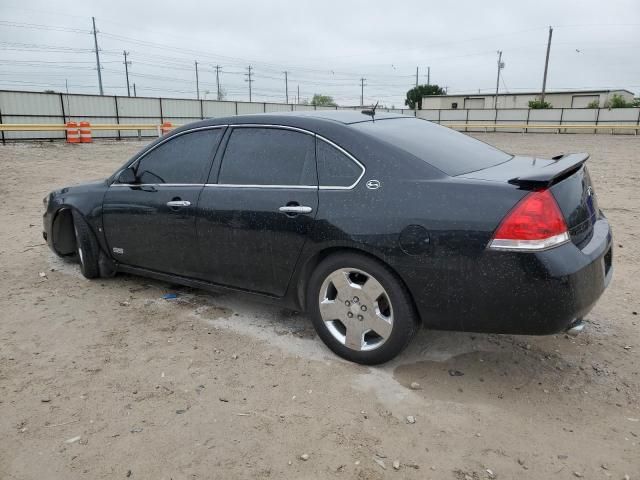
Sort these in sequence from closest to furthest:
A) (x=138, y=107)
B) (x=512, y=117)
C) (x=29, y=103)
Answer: (x=29, y=103) < (x=138, y=107) < (x=512, y=117)

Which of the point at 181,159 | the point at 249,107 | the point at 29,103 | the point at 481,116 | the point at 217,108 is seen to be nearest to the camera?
the point at 181,159

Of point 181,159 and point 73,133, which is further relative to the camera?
point 73,133

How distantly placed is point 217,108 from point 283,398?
33086 mm

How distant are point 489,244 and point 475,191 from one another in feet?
1.02

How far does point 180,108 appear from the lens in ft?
106

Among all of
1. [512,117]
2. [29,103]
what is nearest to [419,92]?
[512,117]

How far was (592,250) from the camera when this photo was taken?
9.61 ft

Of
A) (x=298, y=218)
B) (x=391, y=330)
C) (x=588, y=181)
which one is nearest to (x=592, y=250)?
(x=588, y=181)

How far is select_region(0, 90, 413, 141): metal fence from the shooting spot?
24.5 meters

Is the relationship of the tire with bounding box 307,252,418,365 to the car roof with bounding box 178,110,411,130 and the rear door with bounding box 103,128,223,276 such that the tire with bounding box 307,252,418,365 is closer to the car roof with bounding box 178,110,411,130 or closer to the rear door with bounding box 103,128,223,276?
the car roof with bounding box 178,110,411,130

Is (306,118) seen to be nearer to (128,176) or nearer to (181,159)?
(181,159)

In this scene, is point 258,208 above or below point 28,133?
above

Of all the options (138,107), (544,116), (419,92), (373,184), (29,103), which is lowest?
(544,116)

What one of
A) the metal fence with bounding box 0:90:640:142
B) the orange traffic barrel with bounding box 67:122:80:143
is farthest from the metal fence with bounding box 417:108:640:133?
the orange traffic barrel with bounding box 67:122:80:143
